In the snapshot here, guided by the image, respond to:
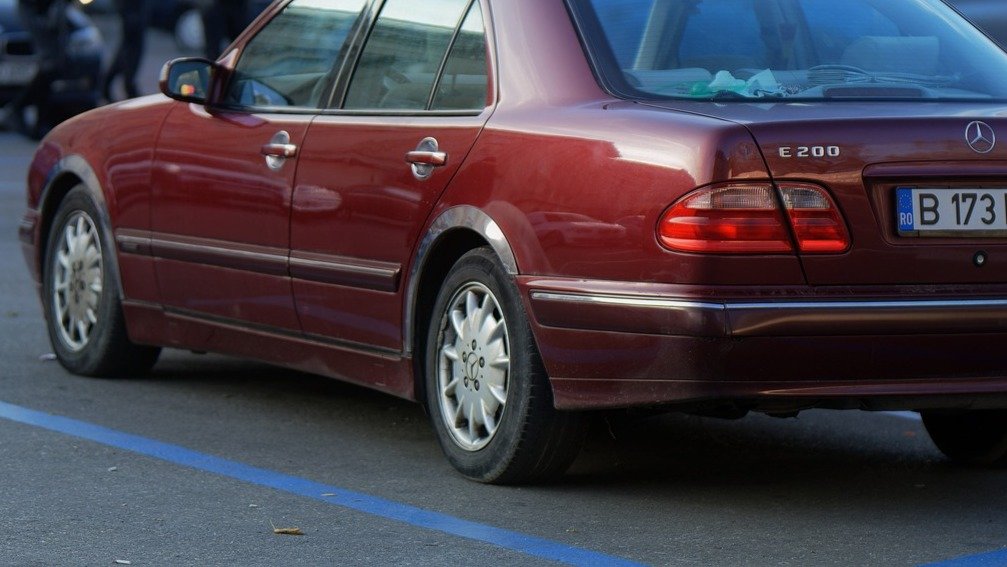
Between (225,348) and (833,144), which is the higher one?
(833,144)

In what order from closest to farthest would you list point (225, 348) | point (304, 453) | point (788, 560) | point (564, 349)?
point (788, 560)
point (564, 349)
point (304, 453)
point (225, 348)

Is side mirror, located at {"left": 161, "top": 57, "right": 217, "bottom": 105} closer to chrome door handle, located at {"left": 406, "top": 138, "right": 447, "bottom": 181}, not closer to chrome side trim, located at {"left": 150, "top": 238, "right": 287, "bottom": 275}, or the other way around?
chrome side trim, located at {"left": 150, "top": 238, "right": 287, "bottom": 275}

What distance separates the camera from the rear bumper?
465 cm

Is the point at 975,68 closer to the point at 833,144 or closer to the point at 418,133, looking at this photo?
the point at 833,144

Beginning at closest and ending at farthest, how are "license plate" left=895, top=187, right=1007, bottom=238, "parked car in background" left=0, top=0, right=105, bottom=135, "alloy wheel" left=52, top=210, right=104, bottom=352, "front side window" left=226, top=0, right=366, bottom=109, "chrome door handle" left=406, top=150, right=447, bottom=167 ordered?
"license plate" left=895, top=187, right=1007, bottom=238 < "chrome door handle" left=406, top=150, right=447, bottom=167 < "front side window" left=226, top=0, right=366, bottom=109 < "alloy wheel" left=52, top=210, right=104, bottom=352 < "parked car in background" left=0, top=0, right=105, bottom=135

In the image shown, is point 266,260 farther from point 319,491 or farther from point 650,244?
point 650,244

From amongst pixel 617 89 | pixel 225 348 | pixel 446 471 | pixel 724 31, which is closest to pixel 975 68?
pixel 724 31

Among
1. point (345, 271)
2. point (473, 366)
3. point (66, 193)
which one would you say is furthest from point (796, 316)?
point (66, 193)

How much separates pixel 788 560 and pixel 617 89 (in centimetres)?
135

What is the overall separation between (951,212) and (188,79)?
3.02 m

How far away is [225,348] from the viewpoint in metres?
6.61

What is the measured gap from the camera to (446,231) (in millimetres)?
5359

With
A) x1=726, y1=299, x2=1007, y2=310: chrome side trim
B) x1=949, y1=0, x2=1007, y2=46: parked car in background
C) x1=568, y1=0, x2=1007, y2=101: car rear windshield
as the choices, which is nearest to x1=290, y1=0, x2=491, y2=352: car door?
x1=568, y1=0, x2=1007, y2=101: car rear windshield

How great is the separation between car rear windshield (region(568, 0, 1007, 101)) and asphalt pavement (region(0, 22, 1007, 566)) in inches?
41.6
